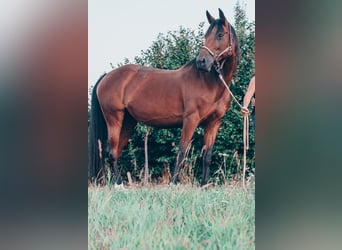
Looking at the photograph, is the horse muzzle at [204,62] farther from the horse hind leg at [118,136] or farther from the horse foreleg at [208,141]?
the horse hind leg at [118,136]

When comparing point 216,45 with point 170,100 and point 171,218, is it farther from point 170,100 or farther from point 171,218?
point 171,218

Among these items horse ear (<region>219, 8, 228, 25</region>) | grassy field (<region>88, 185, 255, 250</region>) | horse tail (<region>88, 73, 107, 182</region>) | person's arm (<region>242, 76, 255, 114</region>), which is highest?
horse ear (<region>219, 8, 228, 25</region>)

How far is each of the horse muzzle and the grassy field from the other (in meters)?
1.15

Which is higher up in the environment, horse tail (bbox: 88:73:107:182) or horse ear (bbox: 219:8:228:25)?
horse ear (bbox: 219:8:228:25)

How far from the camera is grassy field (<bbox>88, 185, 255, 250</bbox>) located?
5.95 metres

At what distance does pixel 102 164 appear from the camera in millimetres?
6141

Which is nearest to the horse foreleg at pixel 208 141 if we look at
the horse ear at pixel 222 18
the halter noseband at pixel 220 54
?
the halter noseband at pixel 220 54

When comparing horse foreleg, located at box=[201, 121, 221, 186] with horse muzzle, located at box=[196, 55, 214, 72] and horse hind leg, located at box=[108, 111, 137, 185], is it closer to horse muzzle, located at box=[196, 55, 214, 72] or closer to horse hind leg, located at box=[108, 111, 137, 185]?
horse muzzle, located at box=[196, 55, 214, 72]

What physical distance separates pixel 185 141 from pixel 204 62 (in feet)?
2.53

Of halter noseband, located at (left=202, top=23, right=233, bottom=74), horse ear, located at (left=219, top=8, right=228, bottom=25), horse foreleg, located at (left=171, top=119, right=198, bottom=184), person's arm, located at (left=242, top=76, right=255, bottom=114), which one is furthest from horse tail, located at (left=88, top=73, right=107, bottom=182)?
person's arm, located at (left=242, top=76, right=255, bottom=114)
